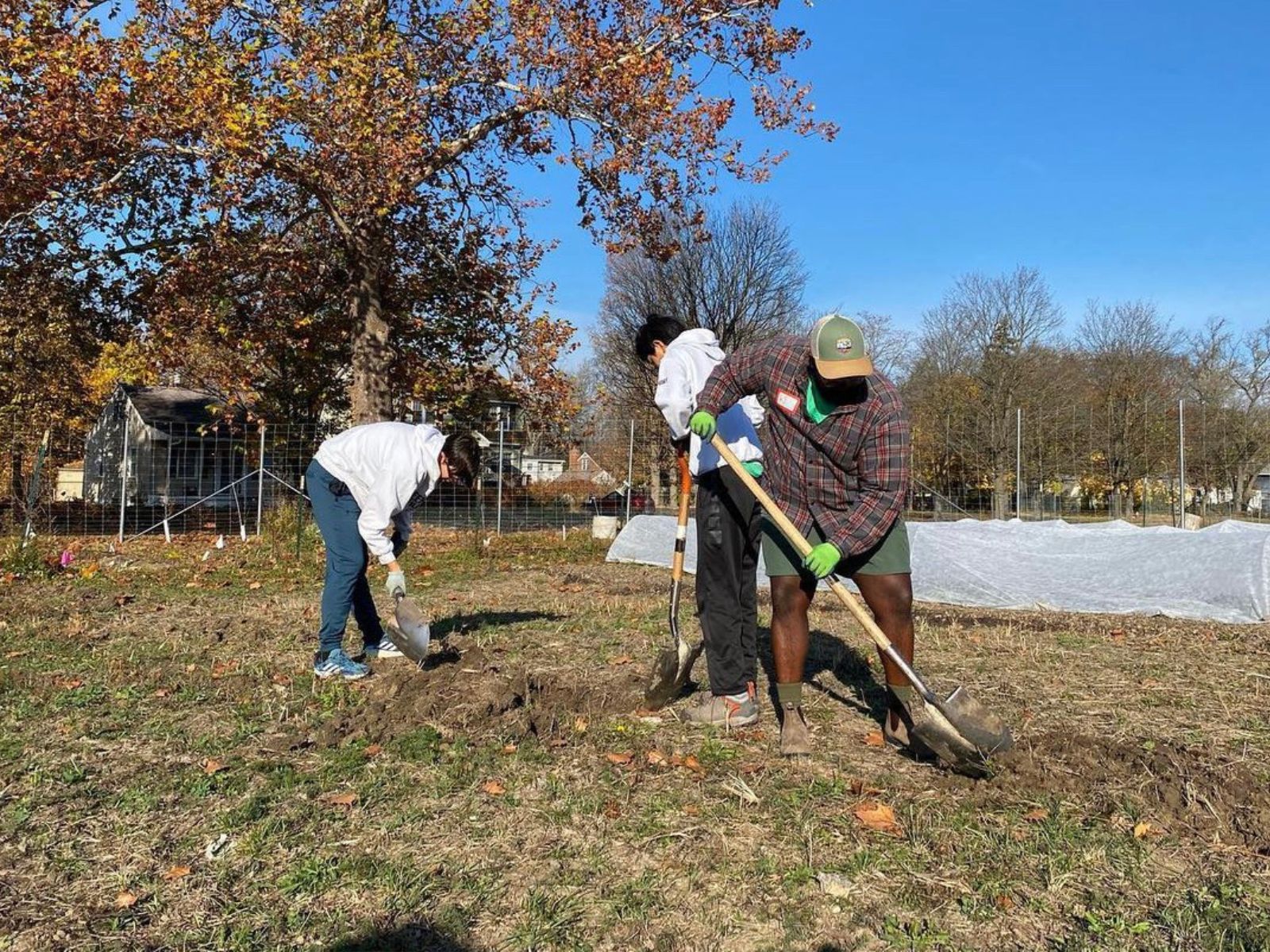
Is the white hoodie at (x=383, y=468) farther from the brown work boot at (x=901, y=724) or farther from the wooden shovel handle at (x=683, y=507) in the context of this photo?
the brown work boot at (x=901, y=724)

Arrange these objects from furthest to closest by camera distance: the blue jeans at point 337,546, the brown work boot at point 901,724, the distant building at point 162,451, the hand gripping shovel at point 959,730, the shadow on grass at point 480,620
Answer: the distant building at point 162,451 → the shadow on grass at point 480,620 → the blue jeans at point 337,546 → the brown work boot at point 901,724 → the hand gripping shovel at point 959,730

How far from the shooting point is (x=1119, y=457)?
2208cm

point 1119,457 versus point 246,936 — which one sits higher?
point 1119,457

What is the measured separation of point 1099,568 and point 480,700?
6.34 m

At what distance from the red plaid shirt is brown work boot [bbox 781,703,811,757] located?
732 millimetres

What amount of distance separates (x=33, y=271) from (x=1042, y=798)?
56.8 feet

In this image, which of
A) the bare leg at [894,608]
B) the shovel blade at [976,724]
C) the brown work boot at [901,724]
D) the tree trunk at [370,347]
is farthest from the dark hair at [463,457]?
the tree trunk at [370,347]

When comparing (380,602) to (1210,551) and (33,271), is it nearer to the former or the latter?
(1210,551)

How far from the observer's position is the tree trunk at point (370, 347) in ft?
48.0

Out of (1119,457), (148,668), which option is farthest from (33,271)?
(1119,457)

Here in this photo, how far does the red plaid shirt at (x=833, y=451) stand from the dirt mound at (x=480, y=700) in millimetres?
1422

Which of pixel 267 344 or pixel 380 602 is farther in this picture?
pixel 267 344

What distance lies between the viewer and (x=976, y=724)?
3119 millimetres

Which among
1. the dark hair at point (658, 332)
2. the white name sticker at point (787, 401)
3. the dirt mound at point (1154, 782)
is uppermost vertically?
the dark hair at point (658, 332)
